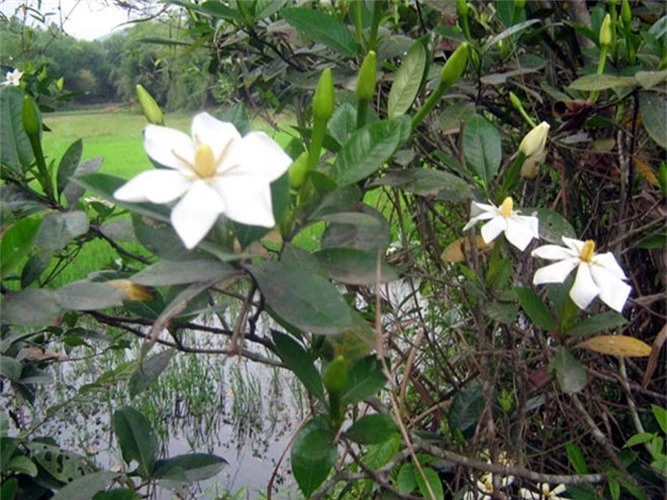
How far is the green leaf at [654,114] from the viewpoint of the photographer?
29.9 inches

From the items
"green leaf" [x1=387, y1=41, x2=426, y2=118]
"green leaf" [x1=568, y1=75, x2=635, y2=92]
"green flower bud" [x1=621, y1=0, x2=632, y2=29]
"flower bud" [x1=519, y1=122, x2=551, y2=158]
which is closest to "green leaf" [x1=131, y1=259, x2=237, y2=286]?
"green leaf" [x1=387, y1=41, x2=426, y2=118]

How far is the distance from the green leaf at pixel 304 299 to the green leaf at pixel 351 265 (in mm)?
46

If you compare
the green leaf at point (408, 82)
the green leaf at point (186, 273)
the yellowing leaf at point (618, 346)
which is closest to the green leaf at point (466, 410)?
the yellowing leaf at point (618, 346)

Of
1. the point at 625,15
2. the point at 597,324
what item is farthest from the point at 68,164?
the point at 625,15

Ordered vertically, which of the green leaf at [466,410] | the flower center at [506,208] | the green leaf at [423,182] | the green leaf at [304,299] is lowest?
the green leaf at [466,410]

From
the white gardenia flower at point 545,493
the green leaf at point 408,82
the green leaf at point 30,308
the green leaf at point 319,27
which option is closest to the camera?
the green leaf at point 30,308

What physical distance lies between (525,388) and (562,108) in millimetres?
319

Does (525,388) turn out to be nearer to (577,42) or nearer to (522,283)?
(522,283)

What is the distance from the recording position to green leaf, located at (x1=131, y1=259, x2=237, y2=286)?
0.44 m

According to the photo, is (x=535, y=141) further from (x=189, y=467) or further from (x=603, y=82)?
(x=189, y=467)

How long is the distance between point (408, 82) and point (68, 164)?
32 centimetres

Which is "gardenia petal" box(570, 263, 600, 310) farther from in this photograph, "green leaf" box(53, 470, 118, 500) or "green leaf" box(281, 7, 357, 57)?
"green leaf" box(53, 470, 118, 500)

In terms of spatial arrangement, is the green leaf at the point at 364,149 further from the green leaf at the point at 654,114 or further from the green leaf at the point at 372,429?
the green leaf at the point at 654,114

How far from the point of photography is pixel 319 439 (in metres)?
0.58
